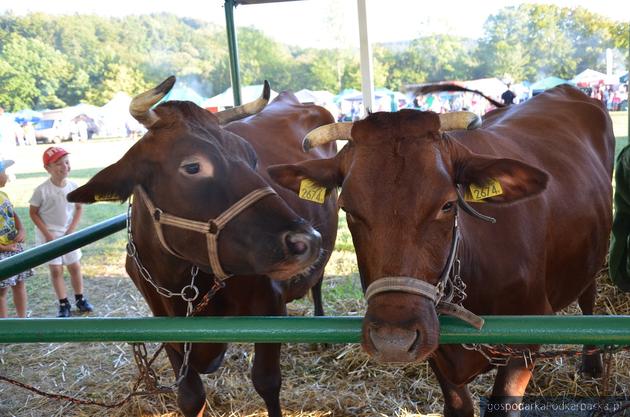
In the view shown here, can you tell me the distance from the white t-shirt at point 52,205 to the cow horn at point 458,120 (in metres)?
4.72

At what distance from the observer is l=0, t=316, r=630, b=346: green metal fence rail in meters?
1.37

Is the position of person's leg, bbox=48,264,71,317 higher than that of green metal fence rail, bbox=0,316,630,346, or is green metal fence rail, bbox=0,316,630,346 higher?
green metal fence rail, bbox=0,316,630,346

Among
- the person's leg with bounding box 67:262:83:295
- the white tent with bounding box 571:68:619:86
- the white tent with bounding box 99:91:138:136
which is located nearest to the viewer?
the person's leg with bounding box 67:262:83:295

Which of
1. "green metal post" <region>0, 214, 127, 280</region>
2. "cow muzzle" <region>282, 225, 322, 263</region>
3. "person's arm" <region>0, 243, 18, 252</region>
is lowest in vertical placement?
"person's arm" <region>0, 243, 18, 252</region>

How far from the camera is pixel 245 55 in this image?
2038 cm

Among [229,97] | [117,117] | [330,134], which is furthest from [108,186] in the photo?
[117,117]

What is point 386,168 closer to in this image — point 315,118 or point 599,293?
point 315,118

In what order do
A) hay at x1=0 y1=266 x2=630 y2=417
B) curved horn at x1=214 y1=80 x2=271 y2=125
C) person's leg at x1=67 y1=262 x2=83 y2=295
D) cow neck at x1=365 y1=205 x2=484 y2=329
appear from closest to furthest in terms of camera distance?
cow neck at x1=365 y1=205 x2=484 y2=329
curved horn at x1=214 y1=80 x2=271 y2=125
hay at x1=0 y1=266 x2=630 y2=417
person's leg at x1=67 y1=262 x2=83 y2=295

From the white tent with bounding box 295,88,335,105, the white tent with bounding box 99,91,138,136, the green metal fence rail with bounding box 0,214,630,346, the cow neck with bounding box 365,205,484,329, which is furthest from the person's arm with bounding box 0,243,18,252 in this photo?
the white tent with bounding box 99,91,138,136

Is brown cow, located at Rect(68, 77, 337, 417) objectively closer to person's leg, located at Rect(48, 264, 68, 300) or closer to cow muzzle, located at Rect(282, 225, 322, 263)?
cow muzzle, located at Rect(282, 225, 322, 263)

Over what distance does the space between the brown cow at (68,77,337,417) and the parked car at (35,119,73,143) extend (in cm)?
2198

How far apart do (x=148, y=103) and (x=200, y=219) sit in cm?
54

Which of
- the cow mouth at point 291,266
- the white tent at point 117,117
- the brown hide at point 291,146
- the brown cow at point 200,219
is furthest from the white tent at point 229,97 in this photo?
the cow mouth at point 291,266

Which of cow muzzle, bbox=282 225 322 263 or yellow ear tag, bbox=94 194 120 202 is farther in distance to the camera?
yellow ear tag, bbox=94 194 120 202
